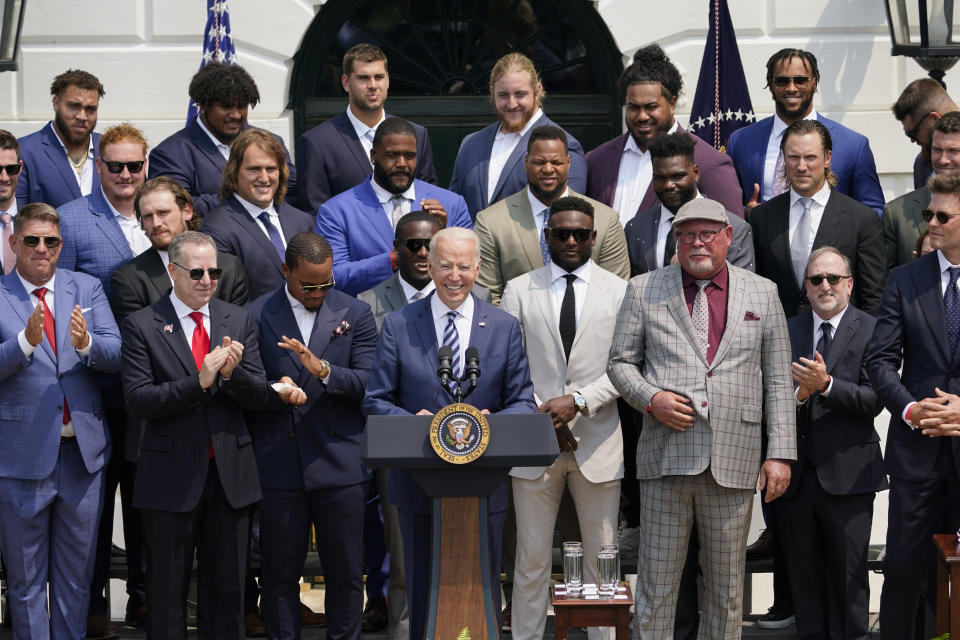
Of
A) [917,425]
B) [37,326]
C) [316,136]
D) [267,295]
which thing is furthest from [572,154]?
[37,326]

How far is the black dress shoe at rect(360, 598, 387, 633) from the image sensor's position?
7223 mm

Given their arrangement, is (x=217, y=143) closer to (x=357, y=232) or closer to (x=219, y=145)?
(x=219, y=145)

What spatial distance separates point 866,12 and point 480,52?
282cm

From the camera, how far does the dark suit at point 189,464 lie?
21.4ft

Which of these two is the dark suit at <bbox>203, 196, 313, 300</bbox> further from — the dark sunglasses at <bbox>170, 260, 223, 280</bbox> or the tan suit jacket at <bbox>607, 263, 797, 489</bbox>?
the tan suit jacket at <bbox>607, 263, 797, 489</bbox>

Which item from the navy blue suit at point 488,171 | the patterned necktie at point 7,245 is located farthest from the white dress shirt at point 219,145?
the navy blue suit at point 488,171

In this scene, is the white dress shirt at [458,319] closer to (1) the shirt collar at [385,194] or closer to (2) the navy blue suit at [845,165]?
(1) the shirt collar at [385,194]

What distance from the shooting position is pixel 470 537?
18.6 ft

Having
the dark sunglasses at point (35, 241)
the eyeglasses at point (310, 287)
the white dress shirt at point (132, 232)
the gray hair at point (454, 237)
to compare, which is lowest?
the eyeglasses at point (310, 287)

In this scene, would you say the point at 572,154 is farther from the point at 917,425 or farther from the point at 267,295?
the point at 917,425

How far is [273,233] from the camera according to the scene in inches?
287

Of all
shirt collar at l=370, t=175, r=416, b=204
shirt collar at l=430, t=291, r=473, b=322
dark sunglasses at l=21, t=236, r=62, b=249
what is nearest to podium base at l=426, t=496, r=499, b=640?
shirt collar at l=430, t=291, r=473, b=322

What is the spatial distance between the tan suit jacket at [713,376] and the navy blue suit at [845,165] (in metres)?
1.60

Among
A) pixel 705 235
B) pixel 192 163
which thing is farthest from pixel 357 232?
pixel 705 235
